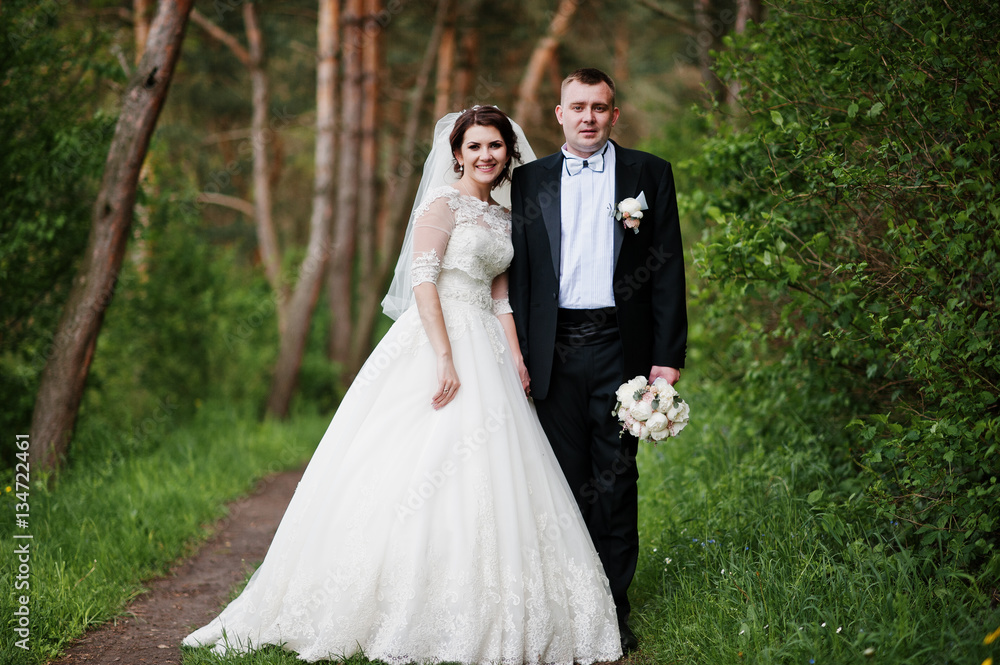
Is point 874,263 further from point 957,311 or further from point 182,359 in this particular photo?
point 182,359

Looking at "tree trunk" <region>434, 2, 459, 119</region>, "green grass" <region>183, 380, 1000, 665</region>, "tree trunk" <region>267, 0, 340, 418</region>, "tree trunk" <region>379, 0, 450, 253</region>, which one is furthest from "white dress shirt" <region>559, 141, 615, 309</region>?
"tree trunk" <region>434, 2, 459, 119</region>

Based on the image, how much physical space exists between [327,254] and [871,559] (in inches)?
304

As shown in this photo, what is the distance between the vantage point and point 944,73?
305cm

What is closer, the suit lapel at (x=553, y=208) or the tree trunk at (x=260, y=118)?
the suit lapel at (x=553, y=208)

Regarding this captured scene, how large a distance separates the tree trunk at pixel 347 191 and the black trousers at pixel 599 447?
25.8ft

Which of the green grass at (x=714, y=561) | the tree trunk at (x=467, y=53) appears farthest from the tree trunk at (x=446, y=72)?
the green grass at (x=714, y=561)

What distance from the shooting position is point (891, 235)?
316 cm

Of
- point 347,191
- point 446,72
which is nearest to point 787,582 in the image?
point 347,191

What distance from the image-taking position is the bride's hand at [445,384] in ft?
11.0

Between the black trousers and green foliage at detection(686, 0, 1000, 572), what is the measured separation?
76 centimetres

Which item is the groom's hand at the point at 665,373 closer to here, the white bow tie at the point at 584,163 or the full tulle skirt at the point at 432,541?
the full tulle skirt at the point at 432,541

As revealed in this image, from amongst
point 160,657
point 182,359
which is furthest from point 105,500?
point 182,359

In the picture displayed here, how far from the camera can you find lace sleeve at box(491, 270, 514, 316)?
369 centimetres

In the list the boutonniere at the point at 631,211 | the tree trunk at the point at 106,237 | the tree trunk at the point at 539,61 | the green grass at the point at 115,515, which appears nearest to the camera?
the boutonniere at the point at 631,211
